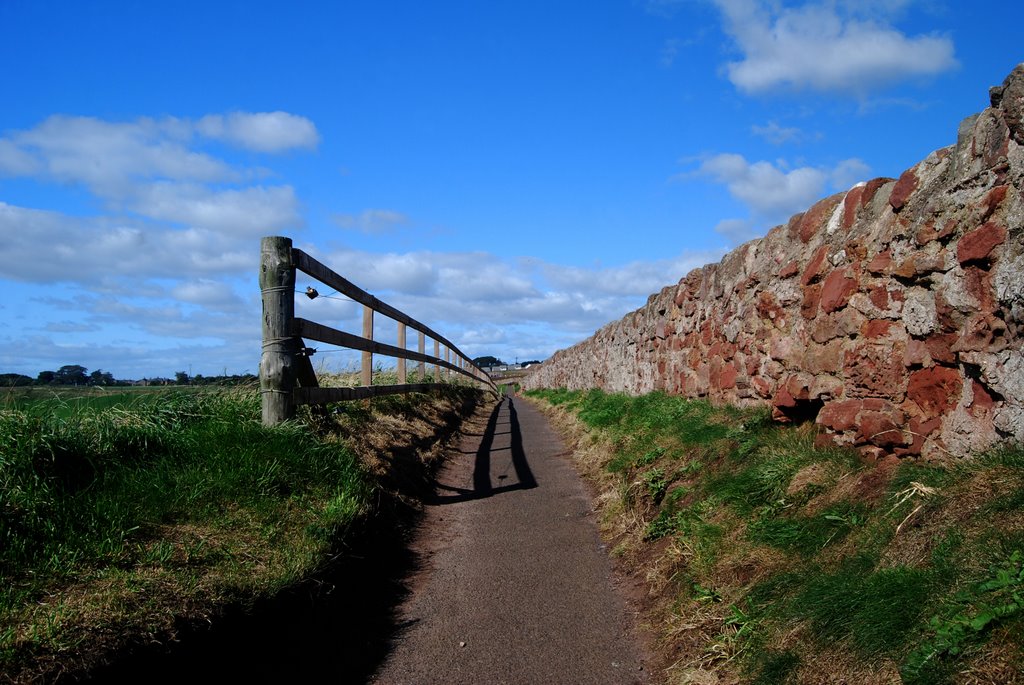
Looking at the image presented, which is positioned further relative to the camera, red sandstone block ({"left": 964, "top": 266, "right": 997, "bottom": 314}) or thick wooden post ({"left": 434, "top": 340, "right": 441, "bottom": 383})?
thick wooden post ({"left": 434, "top": 340, "right": 441, "bottom": 383})

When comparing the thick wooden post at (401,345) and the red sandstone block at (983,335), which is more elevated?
the thick wooden post at (401,345)

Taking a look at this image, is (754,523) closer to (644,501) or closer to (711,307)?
(644,501)

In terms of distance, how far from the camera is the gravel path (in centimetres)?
379

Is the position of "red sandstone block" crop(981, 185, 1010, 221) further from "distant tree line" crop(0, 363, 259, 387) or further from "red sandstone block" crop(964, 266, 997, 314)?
"distant tree line" crop(0, 363, 259, 387)

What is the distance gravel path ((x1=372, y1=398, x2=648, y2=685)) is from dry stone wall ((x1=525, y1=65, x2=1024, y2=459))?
73.2 inches

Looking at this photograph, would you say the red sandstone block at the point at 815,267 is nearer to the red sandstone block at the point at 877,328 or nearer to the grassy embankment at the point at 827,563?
the red sandstone block at the point at 877,328

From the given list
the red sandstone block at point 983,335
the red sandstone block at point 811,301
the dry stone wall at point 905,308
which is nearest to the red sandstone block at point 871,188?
the dry stone wall at point 905,308

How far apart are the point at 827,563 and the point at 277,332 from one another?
13.8 ft

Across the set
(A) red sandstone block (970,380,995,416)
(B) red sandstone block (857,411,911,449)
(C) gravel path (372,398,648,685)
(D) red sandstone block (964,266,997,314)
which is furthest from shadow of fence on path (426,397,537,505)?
(D) red sandstone block (964,266,997,314)

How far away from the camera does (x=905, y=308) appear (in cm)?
467

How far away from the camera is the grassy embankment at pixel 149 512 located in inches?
121

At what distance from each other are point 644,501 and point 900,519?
281cm

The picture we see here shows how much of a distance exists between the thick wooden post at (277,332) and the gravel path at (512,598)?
148 cm

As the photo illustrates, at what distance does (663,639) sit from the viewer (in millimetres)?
4000
